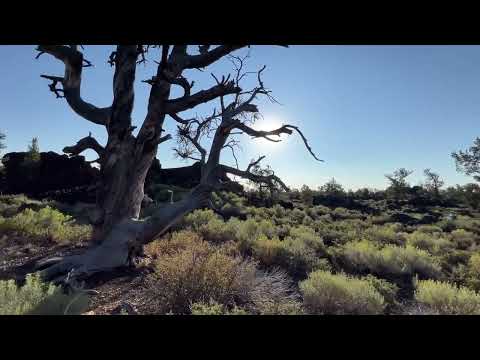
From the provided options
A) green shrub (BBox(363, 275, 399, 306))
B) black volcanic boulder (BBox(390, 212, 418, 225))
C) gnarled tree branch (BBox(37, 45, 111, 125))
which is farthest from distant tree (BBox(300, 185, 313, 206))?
gnarled tree branch (BBox(37, 45, 111, 125))

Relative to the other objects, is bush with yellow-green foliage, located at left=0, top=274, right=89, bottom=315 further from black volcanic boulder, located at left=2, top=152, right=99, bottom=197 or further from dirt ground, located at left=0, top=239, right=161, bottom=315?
black volcanic boulder, located at left=2, top=152, right=99, bottom=197

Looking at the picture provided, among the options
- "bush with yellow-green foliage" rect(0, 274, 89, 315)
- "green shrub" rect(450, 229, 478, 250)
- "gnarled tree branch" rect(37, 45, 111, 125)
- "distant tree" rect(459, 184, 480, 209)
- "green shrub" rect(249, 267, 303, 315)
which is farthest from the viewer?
"distant tree" rect(459, 184, 480, 209)

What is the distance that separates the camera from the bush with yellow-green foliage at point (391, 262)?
8070 millimetres

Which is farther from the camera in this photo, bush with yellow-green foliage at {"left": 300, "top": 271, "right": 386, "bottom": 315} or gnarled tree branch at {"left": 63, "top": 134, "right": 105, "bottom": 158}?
gnarled tree branch at {"left": 63, "top": 134, "right": 105, "bottom": 158}

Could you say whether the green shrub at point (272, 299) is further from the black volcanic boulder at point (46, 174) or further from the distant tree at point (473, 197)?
the distant tree at point (473, 197)

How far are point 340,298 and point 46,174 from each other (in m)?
32.3

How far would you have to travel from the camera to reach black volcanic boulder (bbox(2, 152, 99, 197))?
2797cm

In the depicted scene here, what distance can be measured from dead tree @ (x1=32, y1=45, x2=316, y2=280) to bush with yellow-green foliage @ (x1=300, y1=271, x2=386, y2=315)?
286 cm

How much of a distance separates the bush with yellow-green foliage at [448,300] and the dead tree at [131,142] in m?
3.81

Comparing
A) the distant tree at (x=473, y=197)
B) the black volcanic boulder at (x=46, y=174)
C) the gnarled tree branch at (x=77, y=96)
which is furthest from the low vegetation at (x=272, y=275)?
the distant tree at (x=473, y=197)
